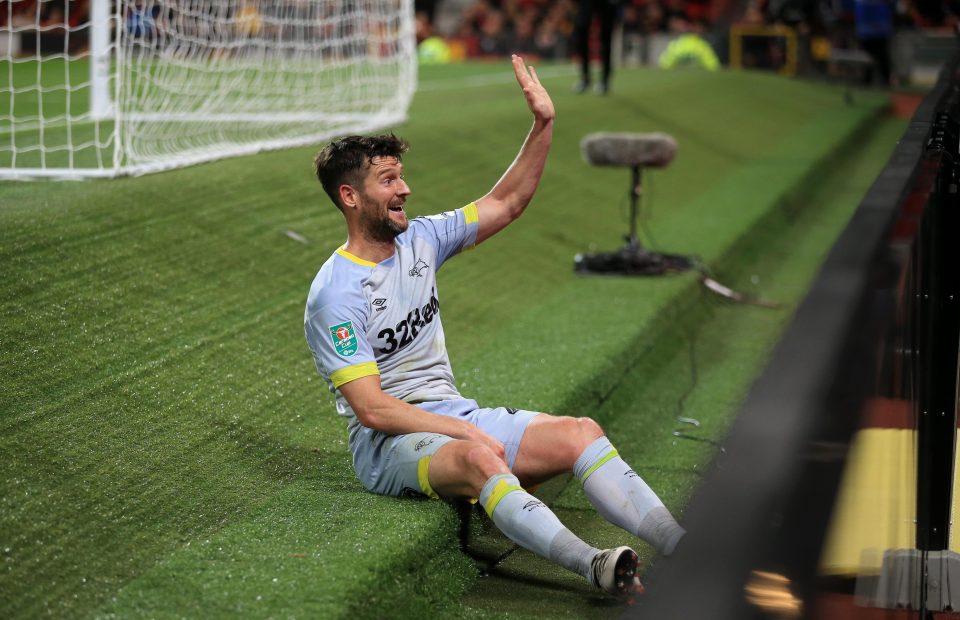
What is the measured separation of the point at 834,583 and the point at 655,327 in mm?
4203

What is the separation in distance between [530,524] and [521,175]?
1.15 metres

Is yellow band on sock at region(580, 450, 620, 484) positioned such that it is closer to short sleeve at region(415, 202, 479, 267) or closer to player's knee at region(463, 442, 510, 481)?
player's knee at region(463, 442, 510, 481)

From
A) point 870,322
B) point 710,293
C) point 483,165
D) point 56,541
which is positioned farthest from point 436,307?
point 483,165

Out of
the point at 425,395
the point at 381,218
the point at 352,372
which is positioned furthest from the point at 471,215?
the point at 352,372

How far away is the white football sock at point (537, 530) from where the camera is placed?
3117mm

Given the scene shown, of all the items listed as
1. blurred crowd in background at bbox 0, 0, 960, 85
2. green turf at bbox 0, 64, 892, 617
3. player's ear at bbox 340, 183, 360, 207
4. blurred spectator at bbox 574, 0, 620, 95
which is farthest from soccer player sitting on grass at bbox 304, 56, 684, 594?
blurred crowd in background at bbox 0, 0, 960, 85

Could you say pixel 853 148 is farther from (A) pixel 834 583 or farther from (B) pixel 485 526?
(A) pixel 834 583

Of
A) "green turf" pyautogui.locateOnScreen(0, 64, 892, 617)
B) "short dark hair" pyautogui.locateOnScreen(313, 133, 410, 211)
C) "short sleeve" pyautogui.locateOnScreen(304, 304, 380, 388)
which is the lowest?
"green turf" pyautogui.locateOnScreen(0, 64, 892, 617)

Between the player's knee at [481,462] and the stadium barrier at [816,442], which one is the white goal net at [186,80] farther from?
the stadium barrier at [816,442]

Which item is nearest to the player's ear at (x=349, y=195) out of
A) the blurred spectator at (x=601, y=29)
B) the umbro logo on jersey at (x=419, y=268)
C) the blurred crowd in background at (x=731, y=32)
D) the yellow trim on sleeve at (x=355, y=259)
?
the yellow trim on sleeve at (x=355, y=259)

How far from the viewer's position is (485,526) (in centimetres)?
366

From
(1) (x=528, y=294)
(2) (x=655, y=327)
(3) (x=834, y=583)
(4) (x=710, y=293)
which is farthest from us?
(4) (x=710, y=293)

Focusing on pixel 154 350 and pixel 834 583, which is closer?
pixel 834 583

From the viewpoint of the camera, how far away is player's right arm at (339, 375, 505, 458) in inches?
129
